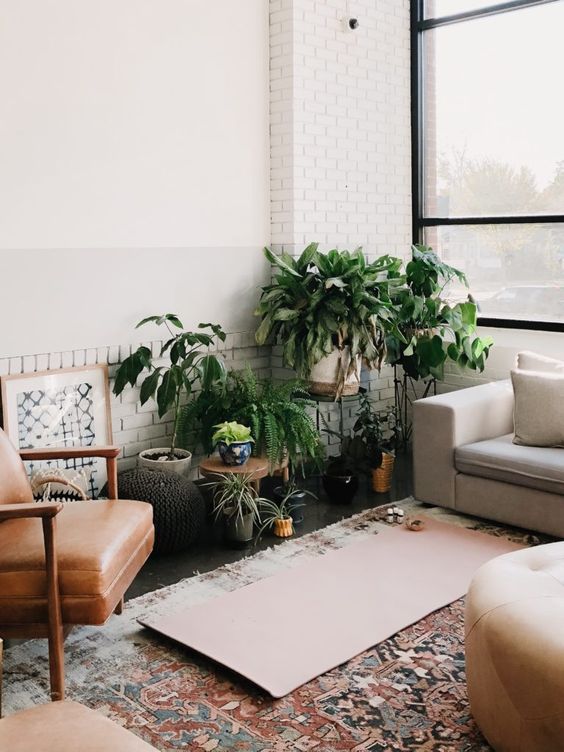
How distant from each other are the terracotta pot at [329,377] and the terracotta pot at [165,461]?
35.6 inches

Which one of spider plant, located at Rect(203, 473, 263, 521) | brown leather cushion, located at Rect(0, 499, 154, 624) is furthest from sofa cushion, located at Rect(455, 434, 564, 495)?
brown leather cushion, located at Rect(0, 499, 154, 624)

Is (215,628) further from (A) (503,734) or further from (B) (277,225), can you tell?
(B) (277,225)

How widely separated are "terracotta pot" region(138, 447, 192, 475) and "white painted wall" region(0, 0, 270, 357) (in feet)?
2.19

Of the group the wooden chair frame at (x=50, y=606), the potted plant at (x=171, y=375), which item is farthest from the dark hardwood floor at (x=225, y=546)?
the wooden chair frame at (x=50, y=606)

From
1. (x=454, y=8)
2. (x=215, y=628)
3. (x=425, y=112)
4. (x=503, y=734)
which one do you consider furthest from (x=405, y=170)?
(x=503, y=734)

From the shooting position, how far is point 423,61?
620 cm

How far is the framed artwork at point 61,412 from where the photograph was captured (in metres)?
4.23

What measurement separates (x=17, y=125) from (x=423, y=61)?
3317 millimetres

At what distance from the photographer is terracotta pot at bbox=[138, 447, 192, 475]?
4586 millimetres

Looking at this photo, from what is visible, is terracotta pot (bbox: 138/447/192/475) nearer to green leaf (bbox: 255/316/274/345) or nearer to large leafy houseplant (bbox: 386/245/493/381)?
green leaf (bbox: 255/316/274/345)

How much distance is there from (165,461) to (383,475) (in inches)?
54.4

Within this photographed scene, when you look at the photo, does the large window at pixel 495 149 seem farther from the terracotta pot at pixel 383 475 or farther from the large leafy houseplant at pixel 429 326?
the terracotta pot at pixel 383 475

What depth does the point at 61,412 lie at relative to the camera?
174 inches

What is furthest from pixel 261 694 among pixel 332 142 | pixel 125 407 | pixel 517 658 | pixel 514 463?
pixel 332 142
